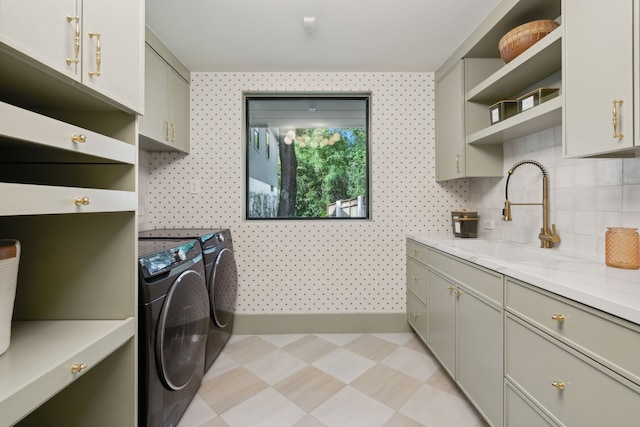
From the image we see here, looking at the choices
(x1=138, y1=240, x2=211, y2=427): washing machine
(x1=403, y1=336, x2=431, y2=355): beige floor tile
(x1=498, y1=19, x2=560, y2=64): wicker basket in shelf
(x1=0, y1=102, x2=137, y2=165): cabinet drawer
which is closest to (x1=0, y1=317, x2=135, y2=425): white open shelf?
(x1=138, y1=240, x2=211, y2=427): washing machine

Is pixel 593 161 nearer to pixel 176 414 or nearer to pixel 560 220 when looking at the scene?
pixel 560 220

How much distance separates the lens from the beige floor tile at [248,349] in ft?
7.15

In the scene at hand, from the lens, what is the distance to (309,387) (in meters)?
1.83

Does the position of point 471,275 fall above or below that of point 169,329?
above

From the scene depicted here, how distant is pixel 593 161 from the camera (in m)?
1.50

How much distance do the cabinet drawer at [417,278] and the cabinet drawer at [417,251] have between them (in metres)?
0.05

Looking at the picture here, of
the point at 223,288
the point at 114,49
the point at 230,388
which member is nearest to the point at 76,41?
the point at 114,49

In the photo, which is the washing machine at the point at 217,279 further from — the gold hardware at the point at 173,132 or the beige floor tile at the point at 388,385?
the beige floor tile at the point at 388,385

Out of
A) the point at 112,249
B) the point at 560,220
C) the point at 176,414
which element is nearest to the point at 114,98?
the point at 112,249

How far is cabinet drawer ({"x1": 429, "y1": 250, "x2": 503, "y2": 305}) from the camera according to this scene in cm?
133

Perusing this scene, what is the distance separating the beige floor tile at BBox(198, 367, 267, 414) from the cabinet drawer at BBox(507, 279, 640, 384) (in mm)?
1598

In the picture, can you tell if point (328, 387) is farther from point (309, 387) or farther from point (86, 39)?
point (86, 39)

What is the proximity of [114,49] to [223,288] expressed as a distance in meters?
1.61

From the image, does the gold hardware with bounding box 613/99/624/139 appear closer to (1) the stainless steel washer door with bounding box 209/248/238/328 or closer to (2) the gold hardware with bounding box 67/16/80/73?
(2) the gold hardware with bounding box 67/16/80/73
